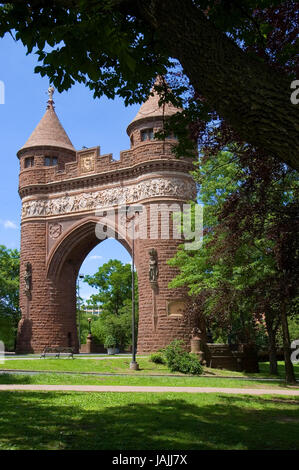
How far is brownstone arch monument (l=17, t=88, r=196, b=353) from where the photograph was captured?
28.8 m

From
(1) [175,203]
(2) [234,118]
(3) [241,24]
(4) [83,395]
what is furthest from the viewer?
(1) [175,203]

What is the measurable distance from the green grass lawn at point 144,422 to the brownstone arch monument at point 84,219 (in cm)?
1736

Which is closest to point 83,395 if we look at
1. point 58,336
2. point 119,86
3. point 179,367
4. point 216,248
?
point 119,86

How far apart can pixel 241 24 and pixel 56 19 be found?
2.94 meters

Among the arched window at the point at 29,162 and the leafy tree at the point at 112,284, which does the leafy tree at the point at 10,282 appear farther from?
the arched window at the point at 29,162

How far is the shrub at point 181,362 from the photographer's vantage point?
21.6 metres

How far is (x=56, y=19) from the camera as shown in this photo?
20.0 feet

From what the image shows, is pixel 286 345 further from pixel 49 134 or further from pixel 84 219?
pixel 49 134

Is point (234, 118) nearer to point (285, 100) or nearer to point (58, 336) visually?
point (285, 100)

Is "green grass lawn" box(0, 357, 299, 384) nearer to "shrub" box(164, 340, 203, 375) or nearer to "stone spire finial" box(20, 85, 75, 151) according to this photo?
"shrub" box(164, 340, 203, 375)

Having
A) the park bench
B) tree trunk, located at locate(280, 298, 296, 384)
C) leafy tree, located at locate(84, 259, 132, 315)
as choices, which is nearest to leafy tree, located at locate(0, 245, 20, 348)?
leafy tree, located at locate(84, 259, 132, 315)

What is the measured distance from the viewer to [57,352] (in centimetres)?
2711

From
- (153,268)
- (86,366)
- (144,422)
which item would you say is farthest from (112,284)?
(144,422)
